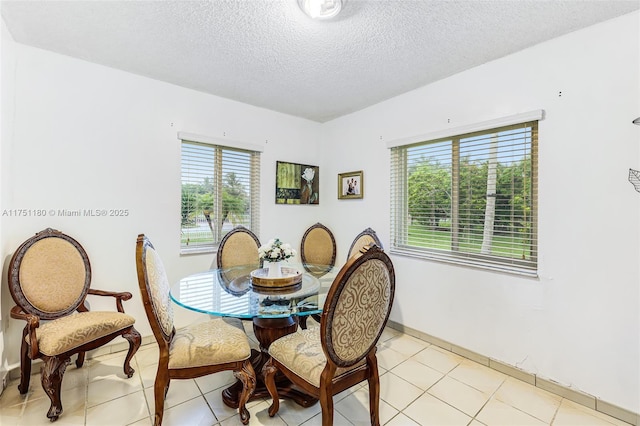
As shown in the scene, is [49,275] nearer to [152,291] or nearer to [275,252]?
[152,291]

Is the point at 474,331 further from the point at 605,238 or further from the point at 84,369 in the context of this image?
the point at 84,369

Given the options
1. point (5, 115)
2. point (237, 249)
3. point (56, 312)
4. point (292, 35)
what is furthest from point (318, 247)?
point (5, 115)

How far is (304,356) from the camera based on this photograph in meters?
1.58

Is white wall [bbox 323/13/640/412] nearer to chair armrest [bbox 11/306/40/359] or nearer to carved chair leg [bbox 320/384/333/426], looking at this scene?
carved chair leg [bbox 320/384/333/426]

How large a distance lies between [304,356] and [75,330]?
1.50 m

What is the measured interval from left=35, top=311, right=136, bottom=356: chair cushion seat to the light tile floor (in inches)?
16.6

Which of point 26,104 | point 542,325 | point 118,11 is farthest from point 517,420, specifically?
point 26,104

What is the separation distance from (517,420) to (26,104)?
13.3 feet

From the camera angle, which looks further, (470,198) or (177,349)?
(470,198)

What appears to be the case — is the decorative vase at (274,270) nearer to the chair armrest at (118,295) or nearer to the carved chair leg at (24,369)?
the chair armrest at (118,295)

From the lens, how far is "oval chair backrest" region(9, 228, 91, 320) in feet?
6.63

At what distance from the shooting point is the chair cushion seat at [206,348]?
1.60 m

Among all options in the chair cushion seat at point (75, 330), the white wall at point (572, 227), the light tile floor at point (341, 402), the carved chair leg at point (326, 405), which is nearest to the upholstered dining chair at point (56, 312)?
the chair cushion seat at point (75, 330)

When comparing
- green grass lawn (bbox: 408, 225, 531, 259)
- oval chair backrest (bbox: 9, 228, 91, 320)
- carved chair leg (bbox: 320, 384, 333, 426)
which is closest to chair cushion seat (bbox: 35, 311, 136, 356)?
oval chair backrest (bbox: 9, 228, 91, 320)
